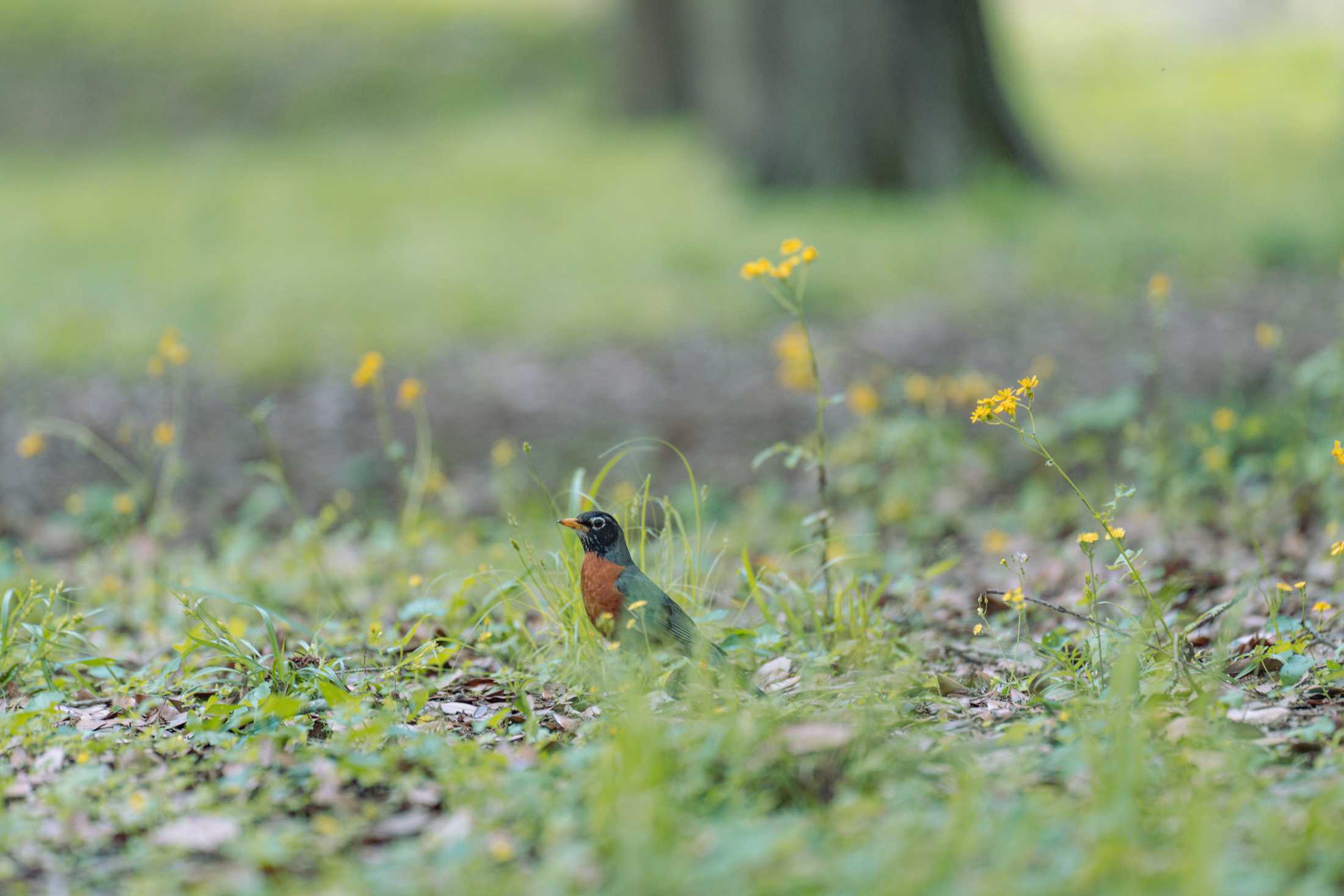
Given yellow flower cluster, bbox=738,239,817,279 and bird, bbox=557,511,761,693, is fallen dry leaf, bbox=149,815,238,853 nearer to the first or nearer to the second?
bird, bbox=557,511,761,693

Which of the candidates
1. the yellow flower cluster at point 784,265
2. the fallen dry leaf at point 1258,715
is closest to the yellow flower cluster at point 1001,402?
the yellow flower cluster at point 784,265

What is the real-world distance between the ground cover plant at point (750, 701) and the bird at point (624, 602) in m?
0.06

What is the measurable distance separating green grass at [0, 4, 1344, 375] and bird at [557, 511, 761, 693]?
4506 mm

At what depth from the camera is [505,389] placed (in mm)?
6082

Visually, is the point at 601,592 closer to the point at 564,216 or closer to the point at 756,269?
the point at 756,269

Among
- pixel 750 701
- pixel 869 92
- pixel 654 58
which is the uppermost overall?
pixel 654 58

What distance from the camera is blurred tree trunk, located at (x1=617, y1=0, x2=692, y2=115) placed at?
1559cm

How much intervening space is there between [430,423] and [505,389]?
1.98ft

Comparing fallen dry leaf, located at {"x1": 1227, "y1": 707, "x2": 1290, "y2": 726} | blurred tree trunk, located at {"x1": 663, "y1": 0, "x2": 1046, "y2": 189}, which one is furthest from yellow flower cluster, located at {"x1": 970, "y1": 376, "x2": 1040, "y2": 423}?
blurred tree trunk, located at {"x1": 663, "y1": 0, "x2": 1046, "y2": 189}

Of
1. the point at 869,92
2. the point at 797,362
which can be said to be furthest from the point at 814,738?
the point at 869,92

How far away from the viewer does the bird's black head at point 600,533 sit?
2.39 m

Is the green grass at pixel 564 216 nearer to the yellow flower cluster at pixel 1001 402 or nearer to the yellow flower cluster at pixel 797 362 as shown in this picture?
the yellow flower cluster at pixel 797 362

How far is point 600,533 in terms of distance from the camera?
7.90 feet

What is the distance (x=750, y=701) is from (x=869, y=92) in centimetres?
794
